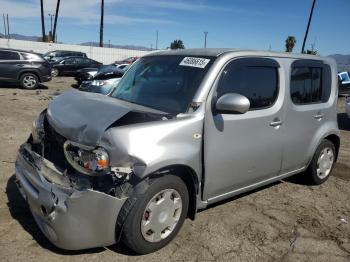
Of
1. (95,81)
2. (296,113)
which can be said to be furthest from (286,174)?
(95,81)

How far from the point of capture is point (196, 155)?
3.51 m

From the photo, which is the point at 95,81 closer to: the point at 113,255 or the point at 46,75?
the point at 46,75

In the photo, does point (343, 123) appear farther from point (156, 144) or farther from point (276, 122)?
point (156, 144)

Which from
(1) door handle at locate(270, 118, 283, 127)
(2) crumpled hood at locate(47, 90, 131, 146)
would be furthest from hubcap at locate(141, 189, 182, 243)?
(1) door handle at locate(270, 118, 283, 127)

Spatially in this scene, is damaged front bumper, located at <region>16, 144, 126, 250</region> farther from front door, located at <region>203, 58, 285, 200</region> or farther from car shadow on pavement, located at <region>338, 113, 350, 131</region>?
car shadow on pavement, located at <region>338, 113, 350, 131</region>

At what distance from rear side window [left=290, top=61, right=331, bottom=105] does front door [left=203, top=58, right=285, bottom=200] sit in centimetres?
35

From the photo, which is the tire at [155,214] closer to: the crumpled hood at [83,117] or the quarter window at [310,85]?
the crumpled hood at [83,117]

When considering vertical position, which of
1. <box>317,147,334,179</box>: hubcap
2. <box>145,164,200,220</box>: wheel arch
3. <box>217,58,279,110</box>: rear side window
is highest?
<box>217,58,279,110</box>: rear side window

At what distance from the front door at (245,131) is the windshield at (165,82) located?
0.79 ft

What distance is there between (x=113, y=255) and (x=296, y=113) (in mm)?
2750

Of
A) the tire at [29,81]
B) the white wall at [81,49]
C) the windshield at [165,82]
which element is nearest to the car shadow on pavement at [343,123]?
the windshield at [165,82]

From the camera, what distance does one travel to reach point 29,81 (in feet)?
52.3

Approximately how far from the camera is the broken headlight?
10.00 ft

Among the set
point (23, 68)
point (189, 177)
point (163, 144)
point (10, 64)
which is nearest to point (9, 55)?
point (10, 64)
